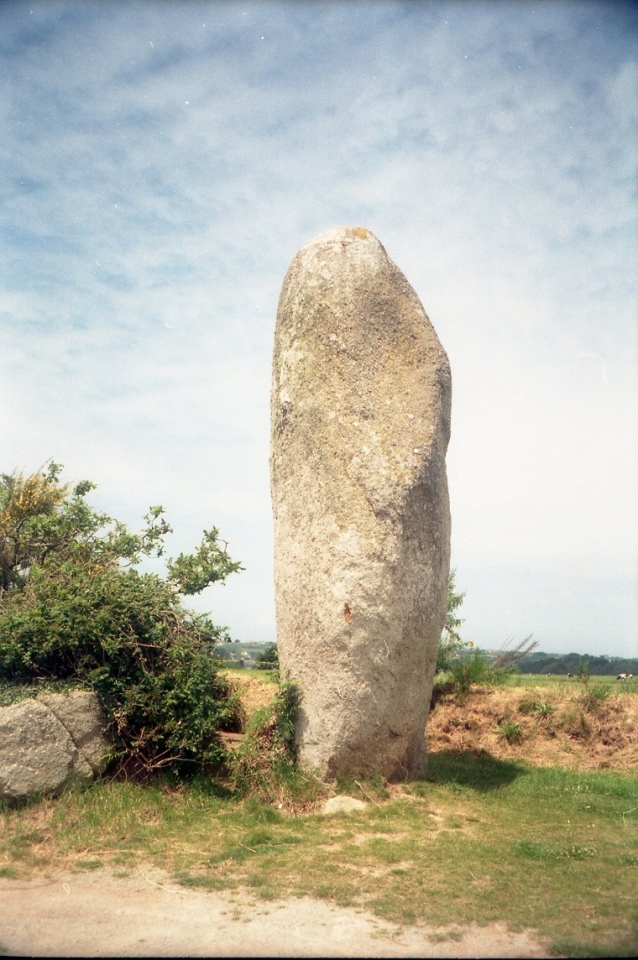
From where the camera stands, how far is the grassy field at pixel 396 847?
5.74 m

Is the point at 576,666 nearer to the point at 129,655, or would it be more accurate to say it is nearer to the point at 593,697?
the point at 593,697

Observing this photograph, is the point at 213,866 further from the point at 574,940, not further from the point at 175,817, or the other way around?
the point at 574,940

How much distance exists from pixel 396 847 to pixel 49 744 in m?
3.99

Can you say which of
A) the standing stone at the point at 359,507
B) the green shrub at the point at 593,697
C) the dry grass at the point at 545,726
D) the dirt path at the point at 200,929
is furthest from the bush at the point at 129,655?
the green shrub at the point at 593,697

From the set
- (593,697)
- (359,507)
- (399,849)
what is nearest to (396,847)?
(399,849)

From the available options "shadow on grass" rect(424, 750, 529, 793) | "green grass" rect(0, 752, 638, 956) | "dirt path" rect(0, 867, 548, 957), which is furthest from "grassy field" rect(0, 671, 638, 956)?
"dirt path" rect(0, 867, 548, 957)

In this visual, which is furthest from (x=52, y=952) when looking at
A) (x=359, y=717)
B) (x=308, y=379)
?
(x=308, y=379)

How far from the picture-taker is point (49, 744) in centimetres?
837

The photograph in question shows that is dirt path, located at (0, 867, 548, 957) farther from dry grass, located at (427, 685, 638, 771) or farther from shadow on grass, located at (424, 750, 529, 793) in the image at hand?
dry grass, located at (427, 685, 638, 771)

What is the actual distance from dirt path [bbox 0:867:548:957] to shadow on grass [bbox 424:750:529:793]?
4903 millimetres

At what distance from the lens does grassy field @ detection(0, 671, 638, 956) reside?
5.74 m

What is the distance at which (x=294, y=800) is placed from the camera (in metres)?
8.88

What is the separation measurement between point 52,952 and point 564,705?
36.0 feet

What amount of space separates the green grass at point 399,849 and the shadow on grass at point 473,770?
25 centimetres
